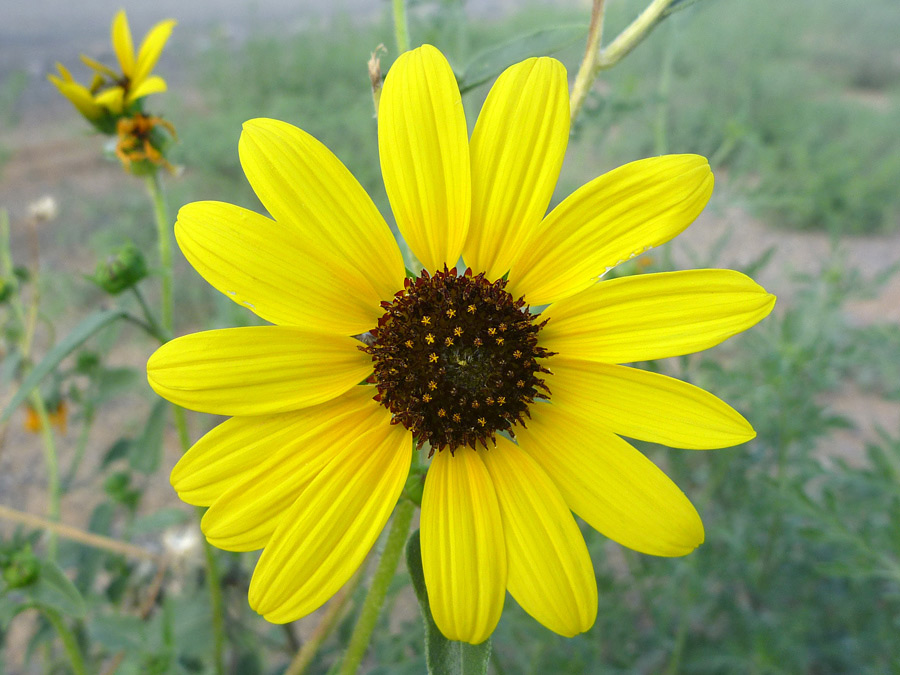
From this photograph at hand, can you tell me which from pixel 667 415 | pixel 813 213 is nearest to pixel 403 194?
pixel 667 415

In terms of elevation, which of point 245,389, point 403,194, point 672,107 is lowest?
point 672,107

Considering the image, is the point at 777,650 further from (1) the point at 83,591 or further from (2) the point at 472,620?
(1) the point at 83,591

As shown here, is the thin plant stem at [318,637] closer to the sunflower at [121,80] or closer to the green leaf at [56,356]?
the green leaf at [56,356]

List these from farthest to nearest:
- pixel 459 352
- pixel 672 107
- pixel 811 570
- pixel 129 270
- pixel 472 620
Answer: pixel 672 107 < pixel 811 570 < pixel 129 270 < pixel 459 352 < pixel 472 620

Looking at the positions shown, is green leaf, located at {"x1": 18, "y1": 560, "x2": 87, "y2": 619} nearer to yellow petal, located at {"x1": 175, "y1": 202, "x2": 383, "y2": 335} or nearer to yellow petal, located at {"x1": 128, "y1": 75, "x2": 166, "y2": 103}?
yellow petal, located at {"x1": 175, "y1": 202, "x2": 383, "y2": 335}

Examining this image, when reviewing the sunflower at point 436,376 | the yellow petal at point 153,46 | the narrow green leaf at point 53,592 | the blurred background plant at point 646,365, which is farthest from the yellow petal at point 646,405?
the yellow petal at point 153,46

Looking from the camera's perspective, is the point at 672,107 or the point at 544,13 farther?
the point at 544,13
